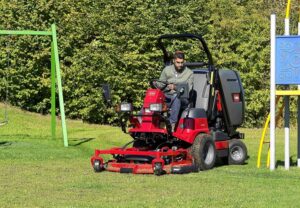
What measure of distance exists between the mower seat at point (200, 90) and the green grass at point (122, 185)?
1.34 metres

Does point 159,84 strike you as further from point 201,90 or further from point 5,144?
point 5,144

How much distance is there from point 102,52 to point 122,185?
1389 centimetres

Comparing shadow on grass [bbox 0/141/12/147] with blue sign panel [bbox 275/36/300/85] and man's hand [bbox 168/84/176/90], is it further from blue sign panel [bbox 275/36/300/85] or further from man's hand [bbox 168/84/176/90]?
blue sign panel [bbox 275/36/300/85]

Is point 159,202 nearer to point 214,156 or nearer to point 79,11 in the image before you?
point 214,156

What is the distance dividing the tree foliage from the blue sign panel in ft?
37.8

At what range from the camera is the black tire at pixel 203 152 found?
12477 millimetres

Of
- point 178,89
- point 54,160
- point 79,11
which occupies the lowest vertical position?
point 54,160

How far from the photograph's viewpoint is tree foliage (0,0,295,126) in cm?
2383

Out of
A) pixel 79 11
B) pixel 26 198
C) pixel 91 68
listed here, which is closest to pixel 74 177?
pixel 26 198

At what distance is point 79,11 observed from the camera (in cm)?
2494

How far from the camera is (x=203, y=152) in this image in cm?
1271

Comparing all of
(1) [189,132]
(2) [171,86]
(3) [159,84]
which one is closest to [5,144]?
(3) [159,84]

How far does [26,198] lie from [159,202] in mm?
1758

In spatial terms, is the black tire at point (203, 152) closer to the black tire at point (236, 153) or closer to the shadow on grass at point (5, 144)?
the black tire at point (236, 153)
